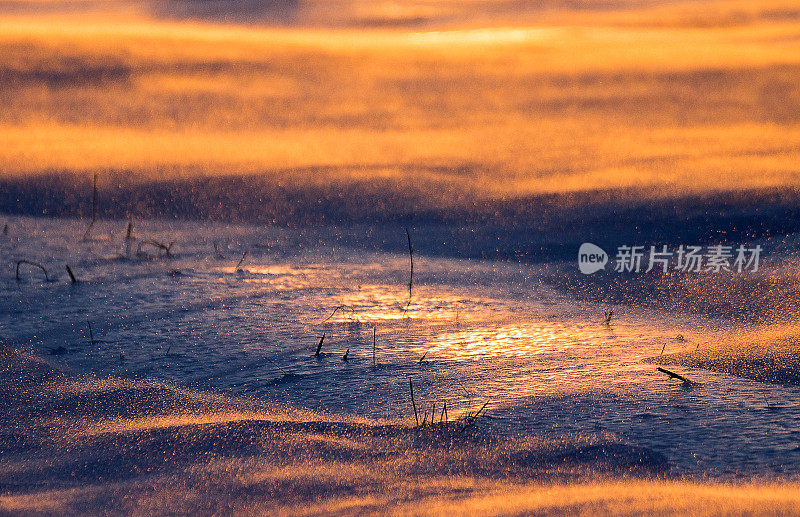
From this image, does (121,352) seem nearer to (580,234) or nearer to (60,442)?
(60,442)

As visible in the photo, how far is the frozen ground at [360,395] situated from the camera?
1.38 metres

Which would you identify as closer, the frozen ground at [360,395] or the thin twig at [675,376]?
the frozen ground at [360,395]

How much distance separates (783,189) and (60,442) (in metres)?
2.80

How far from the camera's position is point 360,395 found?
173 cm

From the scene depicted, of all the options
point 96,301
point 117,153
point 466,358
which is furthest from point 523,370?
point 117,153

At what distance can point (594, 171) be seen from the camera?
365 centimetres
